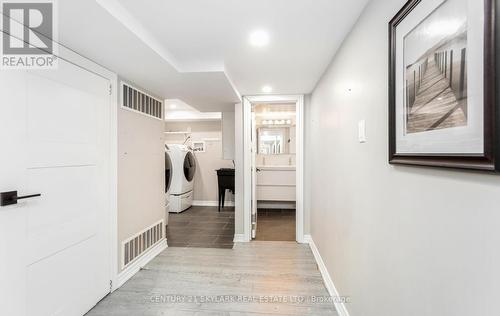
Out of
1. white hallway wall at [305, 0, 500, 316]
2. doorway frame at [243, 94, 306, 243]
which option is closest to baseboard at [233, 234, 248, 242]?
doorway frame at [243, 94, 306, 243]

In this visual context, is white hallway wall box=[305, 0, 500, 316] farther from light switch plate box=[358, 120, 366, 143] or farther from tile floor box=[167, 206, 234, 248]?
tile floor box=[167, 206, 234, 248]

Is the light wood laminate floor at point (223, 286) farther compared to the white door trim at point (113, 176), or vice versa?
the white door trim at point (113, 176)

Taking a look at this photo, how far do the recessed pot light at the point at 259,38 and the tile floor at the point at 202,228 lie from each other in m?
2.55

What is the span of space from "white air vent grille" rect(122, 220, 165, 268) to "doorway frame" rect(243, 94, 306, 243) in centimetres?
118

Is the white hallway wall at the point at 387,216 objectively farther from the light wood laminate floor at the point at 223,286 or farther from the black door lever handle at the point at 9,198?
the black door lever handle at the point at 9,198

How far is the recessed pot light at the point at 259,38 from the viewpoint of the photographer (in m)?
1.61

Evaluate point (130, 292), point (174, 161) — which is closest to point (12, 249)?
point (130, 292)

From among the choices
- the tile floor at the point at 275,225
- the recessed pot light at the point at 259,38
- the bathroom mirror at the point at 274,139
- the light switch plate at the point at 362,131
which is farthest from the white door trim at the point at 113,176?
the bathroom mirror at the point at 274,139

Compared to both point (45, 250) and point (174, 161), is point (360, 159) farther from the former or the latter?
point (174, 161)

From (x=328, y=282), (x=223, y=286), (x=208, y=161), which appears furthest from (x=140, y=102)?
(x=208, y=161)

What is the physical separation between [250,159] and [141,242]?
177cm

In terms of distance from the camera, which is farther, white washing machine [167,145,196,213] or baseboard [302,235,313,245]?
white washing machine [167,145,196,213]

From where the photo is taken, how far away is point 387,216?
111cm

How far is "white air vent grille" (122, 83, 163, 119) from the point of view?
2.31 metres
